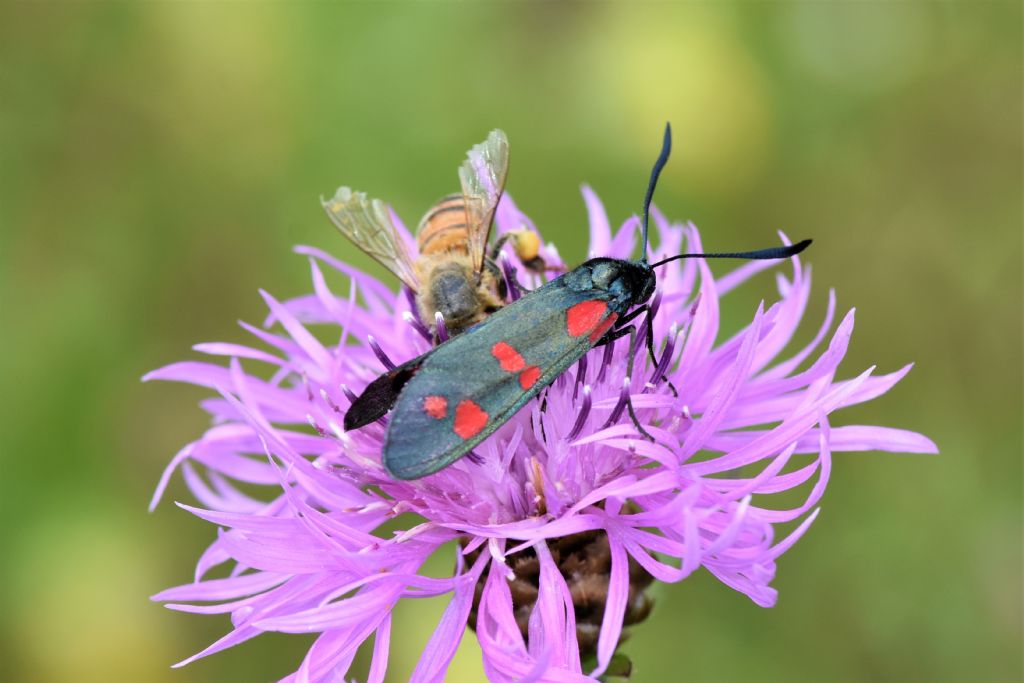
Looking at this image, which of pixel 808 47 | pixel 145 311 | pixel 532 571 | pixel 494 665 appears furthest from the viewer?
pixel 808 47

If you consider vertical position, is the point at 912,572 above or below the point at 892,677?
above

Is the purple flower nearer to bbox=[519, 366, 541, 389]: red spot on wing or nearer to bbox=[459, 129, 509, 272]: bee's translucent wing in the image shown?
bbox=[519, 366, 541, 389]: red spot on wing

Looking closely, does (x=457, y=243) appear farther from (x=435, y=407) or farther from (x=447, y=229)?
(x=435, y=407)

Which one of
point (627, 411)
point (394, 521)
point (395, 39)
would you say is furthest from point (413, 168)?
point (627, 411)

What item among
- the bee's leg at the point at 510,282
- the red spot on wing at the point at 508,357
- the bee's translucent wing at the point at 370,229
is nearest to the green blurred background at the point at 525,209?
the bee's translucent wing at the point at 370,229

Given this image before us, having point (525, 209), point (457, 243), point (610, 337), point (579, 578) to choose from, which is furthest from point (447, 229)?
point (525, 209)

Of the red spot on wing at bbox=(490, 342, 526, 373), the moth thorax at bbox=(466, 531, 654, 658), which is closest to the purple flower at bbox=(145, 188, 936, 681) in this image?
the moth thorax at bbox=(466, 531, 654, 658)

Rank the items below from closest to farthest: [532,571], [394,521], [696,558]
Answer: [696,558] → [532,571] → [394,521]

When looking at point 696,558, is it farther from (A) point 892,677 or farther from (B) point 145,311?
(B) point 145,311
